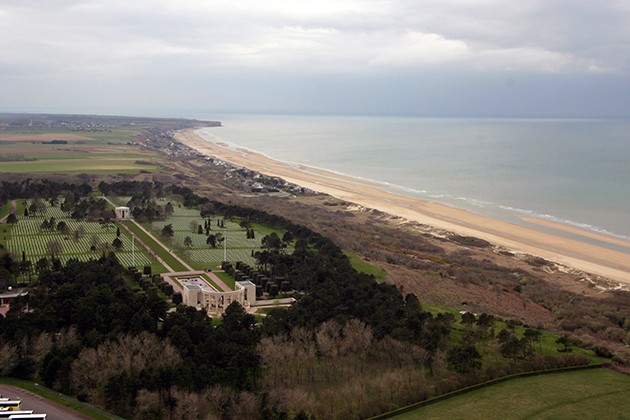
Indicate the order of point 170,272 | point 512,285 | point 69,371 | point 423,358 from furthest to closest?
point 512,285, point 170,272, point 423,358, point 69,371

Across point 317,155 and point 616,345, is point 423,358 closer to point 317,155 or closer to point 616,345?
point 616,345

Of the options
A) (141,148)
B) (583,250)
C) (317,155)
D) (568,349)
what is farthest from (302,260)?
(141,148)

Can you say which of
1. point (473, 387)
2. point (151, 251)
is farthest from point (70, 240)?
point (473, 387)

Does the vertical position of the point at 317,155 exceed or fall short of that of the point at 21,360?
it exceeds it

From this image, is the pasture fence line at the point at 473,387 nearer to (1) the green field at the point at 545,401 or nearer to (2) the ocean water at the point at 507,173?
(1) the green field at the point at 545,401

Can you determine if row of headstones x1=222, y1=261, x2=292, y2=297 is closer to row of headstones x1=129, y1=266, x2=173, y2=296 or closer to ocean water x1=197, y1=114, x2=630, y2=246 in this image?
row of headstones x1=129, y1=266, x2=173, y2=296

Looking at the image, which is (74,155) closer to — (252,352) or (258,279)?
(258,279)
